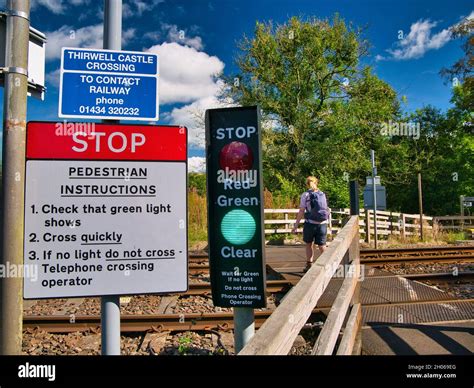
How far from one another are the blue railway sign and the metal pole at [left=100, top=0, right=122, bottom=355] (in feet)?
0.28

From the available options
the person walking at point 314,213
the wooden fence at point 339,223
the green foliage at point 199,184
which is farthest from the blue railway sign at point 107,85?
the wooden fence at point 339,223

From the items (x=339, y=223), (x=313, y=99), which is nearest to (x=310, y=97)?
(x=313, y=99)

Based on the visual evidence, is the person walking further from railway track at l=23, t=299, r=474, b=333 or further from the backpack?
railway track at l=23, t=299, r=474, b=333

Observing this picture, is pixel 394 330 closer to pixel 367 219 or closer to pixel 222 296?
pixel 222 296

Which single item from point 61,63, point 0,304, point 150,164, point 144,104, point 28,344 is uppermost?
point 61,63

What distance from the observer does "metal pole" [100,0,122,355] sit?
206 centimetres

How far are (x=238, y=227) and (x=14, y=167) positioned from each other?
143cm

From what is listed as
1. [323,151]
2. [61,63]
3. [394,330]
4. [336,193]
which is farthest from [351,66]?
[61,63]

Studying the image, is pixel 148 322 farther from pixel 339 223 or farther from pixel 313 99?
pixel 313 99

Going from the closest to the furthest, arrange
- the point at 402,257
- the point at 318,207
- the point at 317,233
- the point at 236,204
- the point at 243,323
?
the point at 236,204, the point at 243,323, the point at 318,207, the point at 317,233, the point at 402,257

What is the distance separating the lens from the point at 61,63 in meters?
2.10

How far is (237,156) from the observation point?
218 cm

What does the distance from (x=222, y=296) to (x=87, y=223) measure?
0.93 meters

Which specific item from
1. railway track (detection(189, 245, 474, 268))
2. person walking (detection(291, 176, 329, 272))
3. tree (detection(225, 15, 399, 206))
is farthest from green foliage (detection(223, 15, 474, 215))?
person walking (detection(291, 176, 329, 272))
